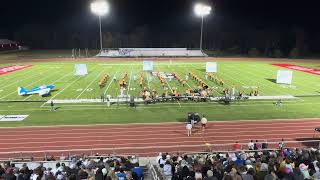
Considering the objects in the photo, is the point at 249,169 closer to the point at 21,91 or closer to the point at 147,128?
the point at 147,128

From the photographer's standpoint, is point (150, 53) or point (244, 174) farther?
point (150, 53)

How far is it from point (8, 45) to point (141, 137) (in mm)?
88415

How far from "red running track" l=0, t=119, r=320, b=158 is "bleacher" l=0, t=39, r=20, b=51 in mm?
79957

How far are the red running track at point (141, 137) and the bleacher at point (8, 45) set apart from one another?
3148 inches

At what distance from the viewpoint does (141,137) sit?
20672mm

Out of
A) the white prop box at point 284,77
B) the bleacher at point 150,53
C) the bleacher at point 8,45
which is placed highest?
the bleacher at point 8,45

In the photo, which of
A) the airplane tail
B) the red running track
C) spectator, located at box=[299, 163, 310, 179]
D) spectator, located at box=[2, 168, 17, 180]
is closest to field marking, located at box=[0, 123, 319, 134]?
the red running track

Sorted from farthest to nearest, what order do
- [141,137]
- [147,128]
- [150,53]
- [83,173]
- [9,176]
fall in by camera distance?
[150,53] → [147,128] → [141,137] → [83,173] → [9,176]

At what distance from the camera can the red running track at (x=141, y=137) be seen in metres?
18.7

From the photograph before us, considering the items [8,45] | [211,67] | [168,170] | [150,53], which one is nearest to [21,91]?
[211,67]

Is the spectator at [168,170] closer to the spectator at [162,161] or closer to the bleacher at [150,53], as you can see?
the spectator at [162,161]

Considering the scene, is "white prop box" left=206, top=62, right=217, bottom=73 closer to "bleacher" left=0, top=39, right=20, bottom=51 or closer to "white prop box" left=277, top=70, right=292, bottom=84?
"white prop box" left=277, top=70, right=292, bottom=84

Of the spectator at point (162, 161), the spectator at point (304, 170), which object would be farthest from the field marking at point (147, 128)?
the spectator at point (304, 170)

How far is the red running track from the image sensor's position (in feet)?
61.3
